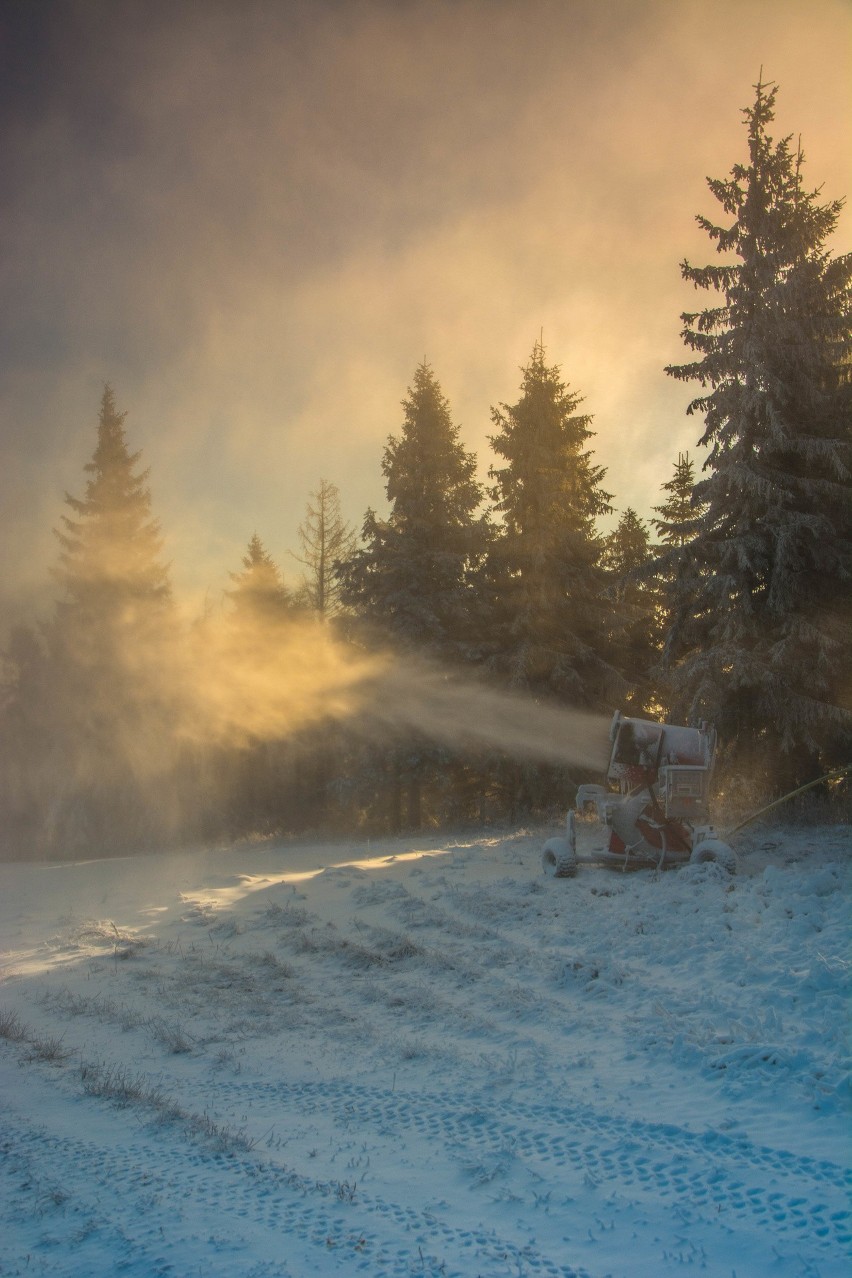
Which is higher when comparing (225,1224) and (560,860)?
(225,1224)

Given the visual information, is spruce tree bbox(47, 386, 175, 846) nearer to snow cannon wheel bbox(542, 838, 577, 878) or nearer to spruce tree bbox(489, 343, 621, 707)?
spruce tree bbox(489, 343, 621, 707)

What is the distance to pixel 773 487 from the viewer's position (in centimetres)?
1455

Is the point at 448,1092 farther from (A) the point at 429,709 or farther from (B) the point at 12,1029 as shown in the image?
(A) the point at 429,709

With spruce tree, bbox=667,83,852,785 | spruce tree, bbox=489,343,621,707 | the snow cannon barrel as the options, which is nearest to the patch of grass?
the snow cannon barrel

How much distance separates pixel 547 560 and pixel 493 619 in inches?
98.1

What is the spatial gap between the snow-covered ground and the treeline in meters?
6.62

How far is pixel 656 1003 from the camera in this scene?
5875 mm

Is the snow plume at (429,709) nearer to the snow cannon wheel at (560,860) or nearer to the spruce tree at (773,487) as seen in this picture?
the spruce tree at (773,487)

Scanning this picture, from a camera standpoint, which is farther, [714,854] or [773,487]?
[773,487]

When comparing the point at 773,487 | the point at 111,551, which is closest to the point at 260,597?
the point at 111,551

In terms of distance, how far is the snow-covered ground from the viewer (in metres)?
3.25

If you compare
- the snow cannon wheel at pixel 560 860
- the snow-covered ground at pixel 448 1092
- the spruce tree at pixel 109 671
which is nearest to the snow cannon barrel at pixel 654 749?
the snow cannon wheel at pixel 560 860

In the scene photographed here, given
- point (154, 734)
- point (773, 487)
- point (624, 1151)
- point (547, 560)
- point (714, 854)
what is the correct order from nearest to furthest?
point (624, 1151)
point (714, 854)
point (773, 487)
point (547, 560)
point (154, 734)

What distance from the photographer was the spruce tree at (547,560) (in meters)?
23.9
